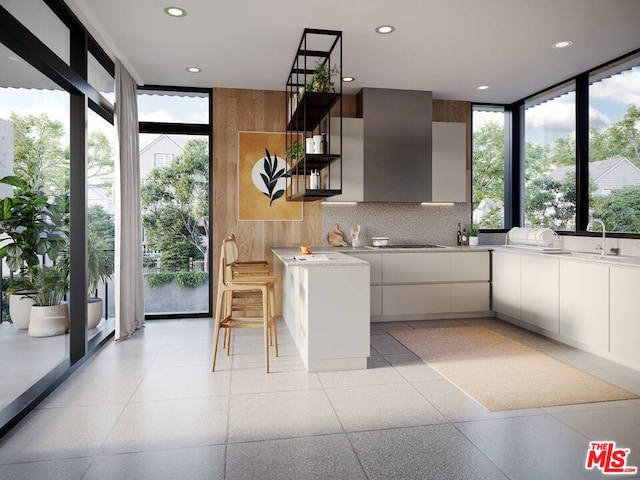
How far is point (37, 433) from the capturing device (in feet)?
7.89

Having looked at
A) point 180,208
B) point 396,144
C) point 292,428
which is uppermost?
point 396,144

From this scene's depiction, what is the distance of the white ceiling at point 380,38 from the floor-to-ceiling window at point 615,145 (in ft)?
0.79

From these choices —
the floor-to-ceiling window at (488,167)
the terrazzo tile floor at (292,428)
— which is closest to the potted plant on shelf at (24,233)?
the terrazzo tile floor at (292,428)

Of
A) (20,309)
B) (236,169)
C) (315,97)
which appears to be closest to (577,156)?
(315,97)

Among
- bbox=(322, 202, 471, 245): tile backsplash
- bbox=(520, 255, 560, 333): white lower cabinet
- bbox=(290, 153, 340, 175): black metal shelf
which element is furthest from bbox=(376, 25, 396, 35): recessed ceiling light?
bbox=(520, 255, 560, 333): white lower cabinet

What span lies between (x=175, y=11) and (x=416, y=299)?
371 cm

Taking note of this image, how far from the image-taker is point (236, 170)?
17.3 feet

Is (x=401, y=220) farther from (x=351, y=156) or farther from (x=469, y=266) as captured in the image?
(x=351, y=156)

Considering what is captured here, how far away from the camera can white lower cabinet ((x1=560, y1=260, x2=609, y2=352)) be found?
3.68 m

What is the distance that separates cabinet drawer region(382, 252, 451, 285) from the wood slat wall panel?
3.67 feet

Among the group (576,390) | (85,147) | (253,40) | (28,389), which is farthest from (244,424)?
(253,40)

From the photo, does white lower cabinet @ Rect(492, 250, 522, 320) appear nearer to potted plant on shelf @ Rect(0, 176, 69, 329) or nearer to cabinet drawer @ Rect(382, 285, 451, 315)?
cabinet drawer @ Rect(382, 285, 451, 315)

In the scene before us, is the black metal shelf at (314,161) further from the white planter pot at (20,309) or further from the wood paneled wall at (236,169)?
the white planter pot at (20,309)

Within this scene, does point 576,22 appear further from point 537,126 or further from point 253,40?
point 253,40
